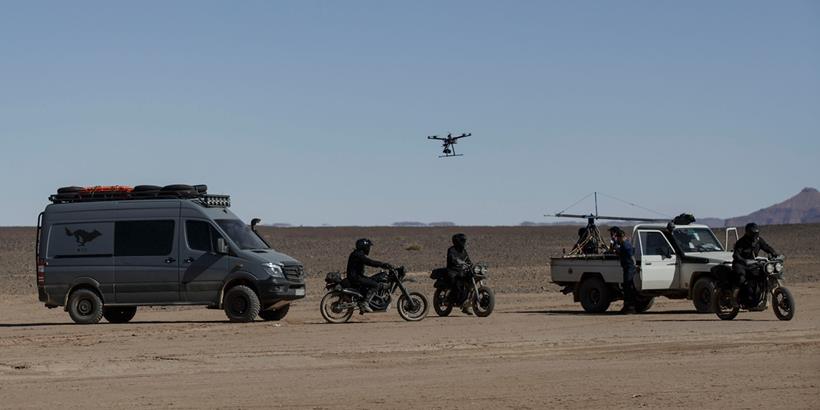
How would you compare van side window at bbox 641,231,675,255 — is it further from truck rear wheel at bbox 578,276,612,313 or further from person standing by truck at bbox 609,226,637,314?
truck rear wheel at bbox 578,276,612,313

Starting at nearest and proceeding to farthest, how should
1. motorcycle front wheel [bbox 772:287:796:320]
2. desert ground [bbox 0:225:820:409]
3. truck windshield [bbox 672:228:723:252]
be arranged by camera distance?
1. desert ground [bbox 0:225:820:409]
2. motorcycle front wheel [bbox 772:287:796:320]
3. truck windshield [bbox 672:228:723:252]

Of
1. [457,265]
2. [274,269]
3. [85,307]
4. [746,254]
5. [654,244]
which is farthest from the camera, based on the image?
[654,244]

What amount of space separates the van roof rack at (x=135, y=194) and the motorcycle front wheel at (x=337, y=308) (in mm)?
3083

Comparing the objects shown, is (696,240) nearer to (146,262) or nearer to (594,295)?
(594,295)

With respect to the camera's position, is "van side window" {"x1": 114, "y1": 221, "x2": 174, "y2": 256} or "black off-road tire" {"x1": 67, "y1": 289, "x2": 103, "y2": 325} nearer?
"van side window" {"x1": 114, "y1": 221, "x2": 174, "y2": 256}

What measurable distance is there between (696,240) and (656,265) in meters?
1.18

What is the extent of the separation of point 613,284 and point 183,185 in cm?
881

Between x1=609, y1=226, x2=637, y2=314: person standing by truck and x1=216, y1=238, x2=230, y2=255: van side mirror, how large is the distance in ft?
25.2

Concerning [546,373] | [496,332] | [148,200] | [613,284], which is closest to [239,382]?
[546,373]

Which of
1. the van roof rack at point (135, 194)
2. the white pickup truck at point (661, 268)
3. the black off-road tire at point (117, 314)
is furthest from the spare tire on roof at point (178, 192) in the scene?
the white pickup truck at point (661, 268)

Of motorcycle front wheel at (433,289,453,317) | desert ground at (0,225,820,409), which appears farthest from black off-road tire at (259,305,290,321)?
motorcycle front wheel at (433,289,453,317)

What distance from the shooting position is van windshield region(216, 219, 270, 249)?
25.2m

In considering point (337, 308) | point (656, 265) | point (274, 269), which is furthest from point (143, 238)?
point (656, 265)

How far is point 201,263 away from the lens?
24953 millimetres
